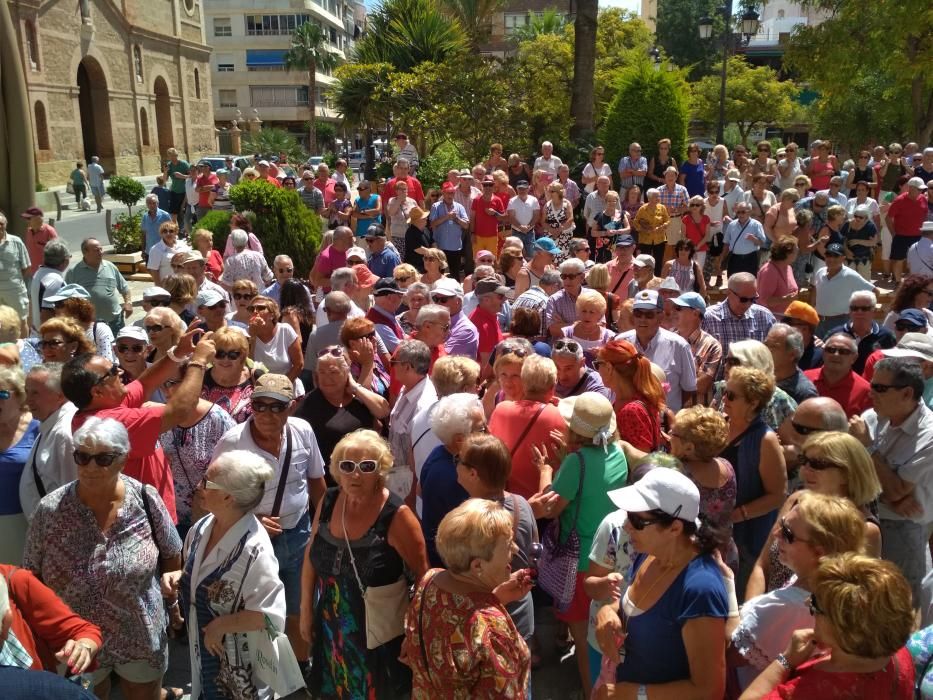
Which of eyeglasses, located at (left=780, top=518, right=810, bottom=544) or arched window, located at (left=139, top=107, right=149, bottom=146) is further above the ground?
arched window, located at (left=139, top=107, right=149, bottom=146)

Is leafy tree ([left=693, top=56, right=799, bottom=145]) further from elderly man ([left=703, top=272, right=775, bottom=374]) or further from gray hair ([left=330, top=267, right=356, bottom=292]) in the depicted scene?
gray hair ([left=330, top=267, right=356, bottom=292])

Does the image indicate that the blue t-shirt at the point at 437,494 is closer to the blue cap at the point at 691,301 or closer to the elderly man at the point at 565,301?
the blue cap at the point at 691,301

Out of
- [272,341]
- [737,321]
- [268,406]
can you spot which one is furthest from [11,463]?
[737,321]

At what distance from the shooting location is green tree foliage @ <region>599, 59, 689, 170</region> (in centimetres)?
1566

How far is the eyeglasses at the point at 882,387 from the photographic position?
12.9 ft

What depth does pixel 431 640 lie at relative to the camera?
2.74 meters

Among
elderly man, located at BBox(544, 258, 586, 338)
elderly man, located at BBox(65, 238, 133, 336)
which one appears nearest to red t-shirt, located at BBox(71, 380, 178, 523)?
elderly man, located at BBox(544, 258, 586, 338)

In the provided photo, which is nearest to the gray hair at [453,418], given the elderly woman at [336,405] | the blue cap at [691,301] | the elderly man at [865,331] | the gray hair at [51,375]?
the elderly woman at [336,405]

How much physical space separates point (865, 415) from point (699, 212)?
6054 mm

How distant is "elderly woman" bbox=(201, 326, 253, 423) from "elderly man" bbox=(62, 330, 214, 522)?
16.5 inches

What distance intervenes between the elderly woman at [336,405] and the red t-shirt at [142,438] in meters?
0.90

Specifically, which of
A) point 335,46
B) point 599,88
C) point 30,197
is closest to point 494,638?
point 30,197

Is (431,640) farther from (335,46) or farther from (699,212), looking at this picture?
(335,46)

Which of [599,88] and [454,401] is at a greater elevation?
[599,88]
